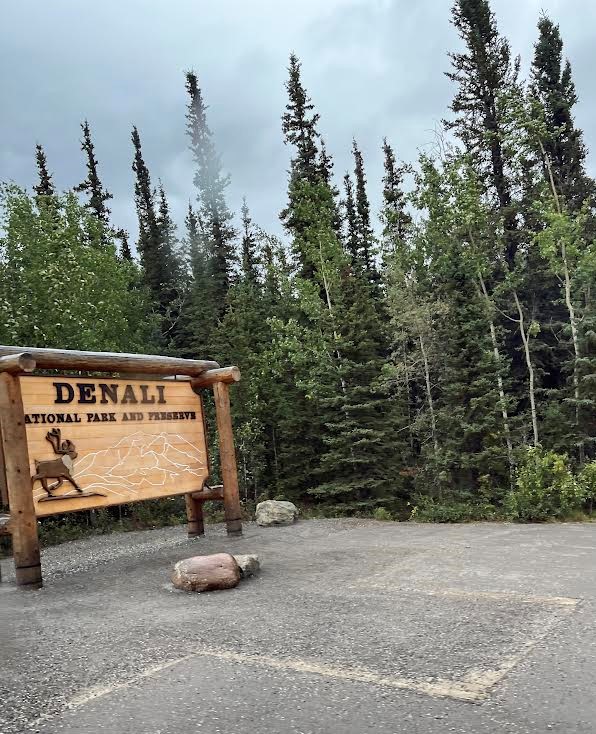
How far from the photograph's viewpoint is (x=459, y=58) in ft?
83.9

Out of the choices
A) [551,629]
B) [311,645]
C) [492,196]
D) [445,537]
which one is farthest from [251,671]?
[492,196]

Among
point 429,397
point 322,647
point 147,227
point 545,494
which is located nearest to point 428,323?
point 429,397

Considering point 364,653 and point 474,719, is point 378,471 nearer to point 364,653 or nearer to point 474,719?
point 364,653

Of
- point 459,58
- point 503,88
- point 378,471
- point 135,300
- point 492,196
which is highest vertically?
point 459,58

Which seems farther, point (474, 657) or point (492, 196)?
point (492, 196)

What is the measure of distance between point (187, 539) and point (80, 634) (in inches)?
216

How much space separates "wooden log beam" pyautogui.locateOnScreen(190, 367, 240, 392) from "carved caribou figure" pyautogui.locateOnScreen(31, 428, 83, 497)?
8.79 ft

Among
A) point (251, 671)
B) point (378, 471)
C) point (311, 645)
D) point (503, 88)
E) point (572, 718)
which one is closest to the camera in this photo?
A: point (572, 718)

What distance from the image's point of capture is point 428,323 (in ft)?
65.7

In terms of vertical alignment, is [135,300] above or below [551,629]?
above

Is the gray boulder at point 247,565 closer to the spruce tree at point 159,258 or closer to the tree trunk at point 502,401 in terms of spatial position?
the tree trunk at point 502,401

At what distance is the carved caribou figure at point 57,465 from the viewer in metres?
7.70

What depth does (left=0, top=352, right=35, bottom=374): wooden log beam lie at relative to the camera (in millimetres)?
7246

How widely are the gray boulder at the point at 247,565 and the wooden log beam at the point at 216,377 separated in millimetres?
3820
